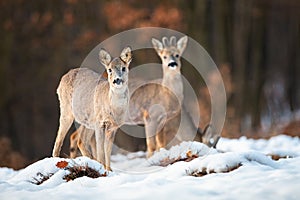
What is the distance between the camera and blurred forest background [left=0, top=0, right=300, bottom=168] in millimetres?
16969

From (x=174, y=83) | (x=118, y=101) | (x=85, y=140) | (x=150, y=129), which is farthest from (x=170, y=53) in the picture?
(x=118, y=101)

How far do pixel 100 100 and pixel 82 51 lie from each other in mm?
9884

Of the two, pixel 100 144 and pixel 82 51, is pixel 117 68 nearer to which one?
pixel 100 144

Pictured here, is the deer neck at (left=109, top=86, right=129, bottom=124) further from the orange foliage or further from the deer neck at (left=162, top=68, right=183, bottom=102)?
the orange foliage

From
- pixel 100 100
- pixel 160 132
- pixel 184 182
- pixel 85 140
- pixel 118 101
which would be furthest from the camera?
pixel 160 132

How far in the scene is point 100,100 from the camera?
7914 mm

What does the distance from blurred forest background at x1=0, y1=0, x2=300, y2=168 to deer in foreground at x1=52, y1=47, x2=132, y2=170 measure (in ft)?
22.5

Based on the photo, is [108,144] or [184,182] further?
[108,144]

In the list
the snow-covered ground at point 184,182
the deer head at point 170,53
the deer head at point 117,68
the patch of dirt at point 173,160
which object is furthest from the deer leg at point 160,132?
the snow-covered ground at point 184,182

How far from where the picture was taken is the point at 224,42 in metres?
20.3

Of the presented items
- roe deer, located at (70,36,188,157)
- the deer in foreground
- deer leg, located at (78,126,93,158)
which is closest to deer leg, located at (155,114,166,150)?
roe deer, located at (70,36,188,157)

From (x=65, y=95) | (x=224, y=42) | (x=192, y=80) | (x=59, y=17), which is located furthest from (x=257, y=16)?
(x=65, y=95)

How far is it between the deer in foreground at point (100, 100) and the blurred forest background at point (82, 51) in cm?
687

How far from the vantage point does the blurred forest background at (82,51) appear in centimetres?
1697
